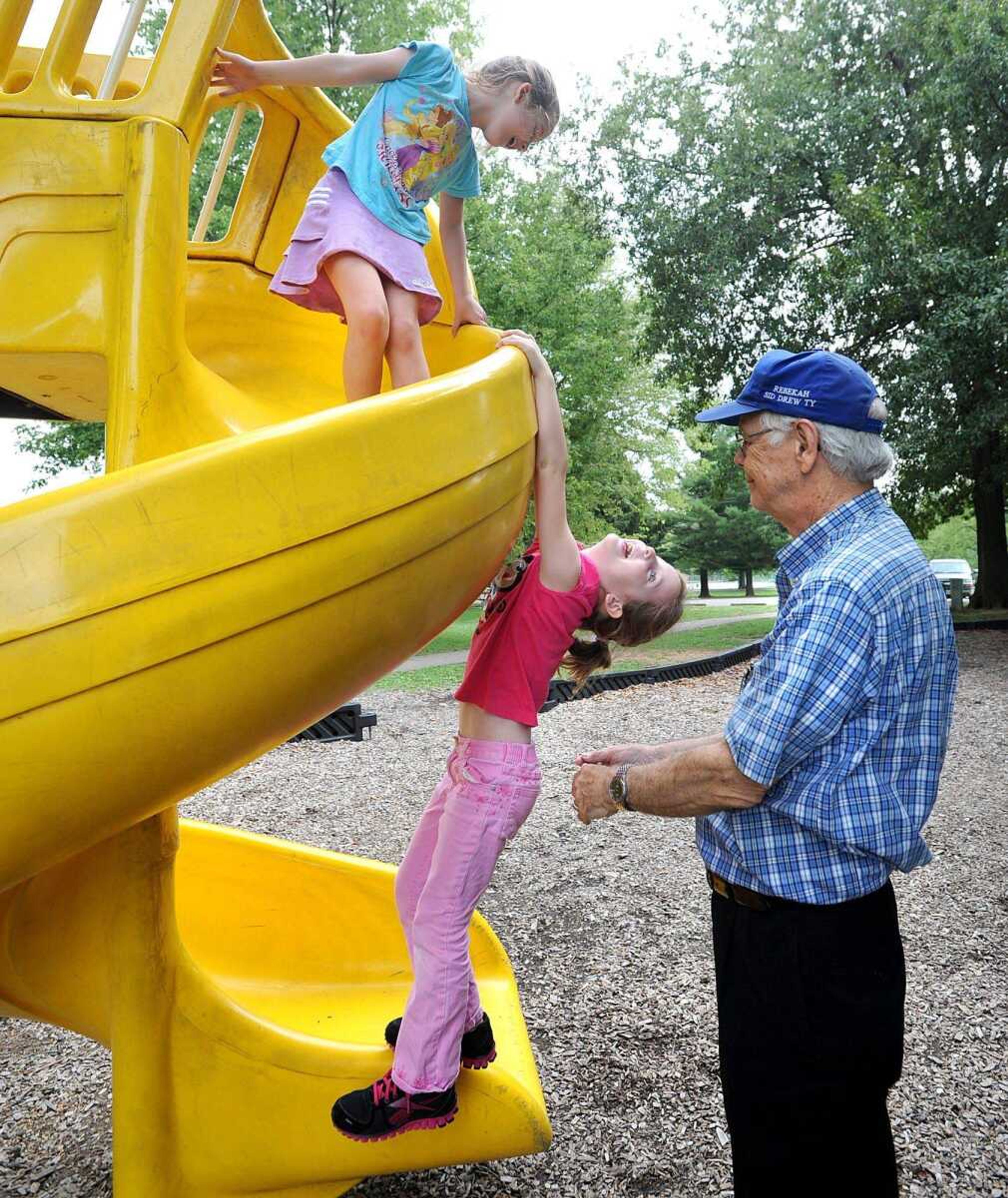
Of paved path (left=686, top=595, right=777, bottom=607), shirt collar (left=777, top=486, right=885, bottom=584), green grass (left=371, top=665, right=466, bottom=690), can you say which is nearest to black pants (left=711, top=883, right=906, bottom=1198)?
shirt collar (left=777, top=486, right=885, bottom=584)

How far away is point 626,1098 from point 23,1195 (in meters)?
1.55

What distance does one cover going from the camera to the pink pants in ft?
6.11

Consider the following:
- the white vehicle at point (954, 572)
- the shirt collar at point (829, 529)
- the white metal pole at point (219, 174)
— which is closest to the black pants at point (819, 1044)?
the shirt collar at point (829, 529)

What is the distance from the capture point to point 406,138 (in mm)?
2324

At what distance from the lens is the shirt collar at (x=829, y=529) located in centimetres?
168

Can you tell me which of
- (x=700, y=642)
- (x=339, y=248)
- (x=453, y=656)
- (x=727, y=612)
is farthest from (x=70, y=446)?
(x=727, y=612)

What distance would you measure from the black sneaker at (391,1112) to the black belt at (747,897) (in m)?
0.69

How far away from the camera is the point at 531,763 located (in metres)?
1.91

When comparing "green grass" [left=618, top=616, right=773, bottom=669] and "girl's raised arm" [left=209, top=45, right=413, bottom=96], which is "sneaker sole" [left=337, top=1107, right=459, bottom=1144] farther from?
"green grass" [left=618, top=616, right=773, bottom=669]

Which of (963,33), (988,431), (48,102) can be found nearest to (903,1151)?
(48,102)

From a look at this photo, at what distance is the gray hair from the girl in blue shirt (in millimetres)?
939

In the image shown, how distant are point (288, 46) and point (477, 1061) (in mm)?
15427

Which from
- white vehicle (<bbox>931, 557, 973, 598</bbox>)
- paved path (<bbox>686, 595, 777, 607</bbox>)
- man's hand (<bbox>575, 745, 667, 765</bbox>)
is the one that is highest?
man's hand (<bbox>575, 745, 667, 765</bbox>)

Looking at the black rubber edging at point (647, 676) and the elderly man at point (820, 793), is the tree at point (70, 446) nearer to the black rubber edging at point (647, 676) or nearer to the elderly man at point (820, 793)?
the black rubber edging at point (647, 676)
